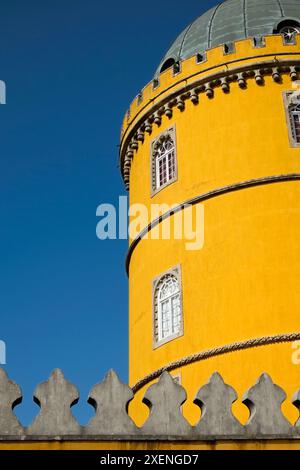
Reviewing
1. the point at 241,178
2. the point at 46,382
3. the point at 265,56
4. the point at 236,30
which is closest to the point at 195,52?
the point at 236,30

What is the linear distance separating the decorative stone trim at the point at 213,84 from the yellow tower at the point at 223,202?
27mm

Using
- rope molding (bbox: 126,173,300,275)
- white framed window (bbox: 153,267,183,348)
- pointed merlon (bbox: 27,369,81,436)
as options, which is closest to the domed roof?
rope molding (bbox: 126,173,300,275)

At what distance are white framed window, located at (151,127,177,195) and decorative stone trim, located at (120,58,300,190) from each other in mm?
527

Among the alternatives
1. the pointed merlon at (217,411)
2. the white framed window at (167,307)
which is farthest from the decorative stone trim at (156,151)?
the pointed merlon at (217,411)

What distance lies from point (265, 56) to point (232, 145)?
2440 mm

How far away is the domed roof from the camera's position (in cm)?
2162

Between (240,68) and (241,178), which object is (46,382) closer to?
(241,178)

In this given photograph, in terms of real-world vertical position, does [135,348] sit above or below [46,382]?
above

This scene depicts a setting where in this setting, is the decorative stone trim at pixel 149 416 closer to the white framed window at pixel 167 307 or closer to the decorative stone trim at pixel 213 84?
the white framed window at pixel 167 307

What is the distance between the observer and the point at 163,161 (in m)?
20.8

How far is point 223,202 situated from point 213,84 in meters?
3.33

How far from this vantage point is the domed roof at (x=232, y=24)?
2162 centimetres
